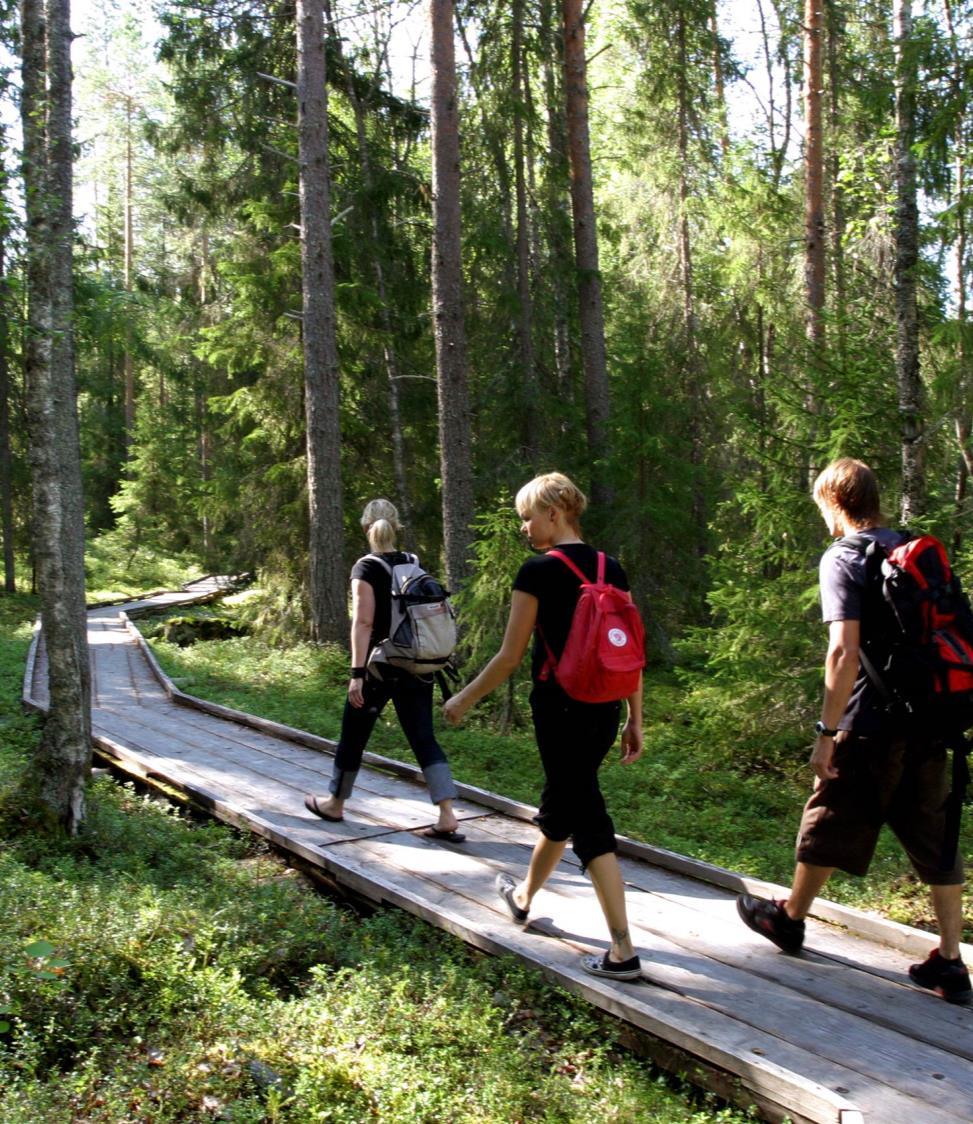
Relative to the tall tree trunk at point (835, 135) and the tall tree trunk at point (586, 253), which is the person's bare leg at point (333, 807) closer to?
the tall tree trunk at point (835, 135)

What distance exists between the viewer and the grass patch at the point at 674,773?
6188mm

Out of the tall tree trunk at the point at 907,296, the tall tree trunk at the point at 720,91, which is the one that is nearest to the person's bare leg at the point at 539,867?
the tall tree trunk at the point at 907,296

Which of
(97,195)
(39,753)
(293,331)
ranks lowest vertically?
(39,753)

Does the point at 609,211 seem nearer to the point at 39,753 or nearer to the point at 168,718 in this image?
the point at 168,718

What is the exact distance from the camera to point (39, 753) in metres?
6.82

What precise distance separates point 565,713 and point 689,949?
4.53 ft

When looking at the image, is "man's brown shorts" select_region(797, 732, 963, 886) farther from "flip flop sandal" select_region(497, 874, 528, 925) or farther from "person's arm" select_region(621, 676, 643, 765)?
"flip flop sandal" select_region(497, 874, 528, 925)

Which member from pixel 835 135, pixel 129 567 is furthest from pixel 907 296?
pixel 129 567

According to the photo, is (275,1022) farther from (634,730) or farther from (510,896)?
(634,730)

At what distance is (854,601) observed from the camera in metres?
3.80

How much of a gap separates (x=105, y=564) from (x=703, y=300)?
24.5 meters

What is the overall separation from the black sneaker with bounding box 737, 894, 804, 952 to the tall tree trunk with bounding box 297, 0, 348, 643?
11.1 metres

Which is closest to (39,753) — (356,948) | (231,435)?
(356,948)

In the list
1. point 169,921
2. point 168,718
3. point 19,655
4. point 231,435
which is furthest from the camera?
point 231,435
